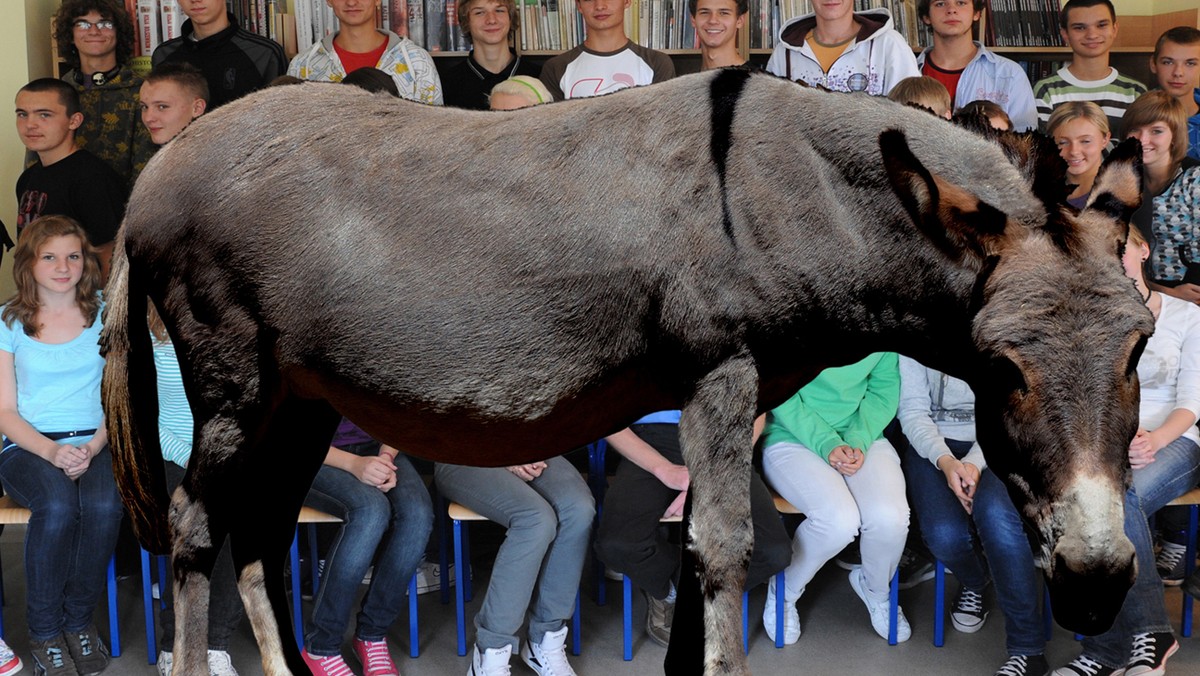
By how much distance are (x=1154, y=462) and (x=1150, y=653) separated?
0.53 m

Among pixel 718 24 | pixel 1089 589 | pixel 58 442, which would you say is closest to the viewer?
pixel 1089 589

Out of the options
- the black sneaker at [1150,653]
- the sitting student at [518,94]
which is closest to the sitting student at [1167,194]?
the black sneaker at [1150,653]

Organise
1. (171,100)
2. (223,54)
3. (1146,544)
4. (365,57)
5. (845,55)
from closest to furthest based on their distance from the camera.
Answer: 1. (1146,544)
2. (171,100)
3. (845,55)
4. (365,57)
5. (223,54)

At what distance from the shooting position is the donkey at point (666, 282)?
120cm

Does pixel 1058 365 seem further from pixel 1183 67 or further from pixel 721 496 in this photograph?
pixel 1183 67

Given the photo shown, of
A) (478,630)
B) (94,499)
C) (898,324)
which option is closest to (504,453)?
(898,324)

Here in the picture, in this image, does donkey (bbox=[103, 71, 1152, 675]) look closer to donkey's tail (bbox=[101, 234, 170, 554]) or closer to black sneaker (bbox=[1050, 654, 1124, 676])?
donkey's tail (bbox=[101, 234, 170, 554])

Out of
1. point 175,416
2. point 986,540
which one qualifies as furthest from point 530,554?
point 986,540

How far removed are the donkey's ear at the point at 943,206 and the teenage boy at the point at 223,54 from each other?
3.44 m

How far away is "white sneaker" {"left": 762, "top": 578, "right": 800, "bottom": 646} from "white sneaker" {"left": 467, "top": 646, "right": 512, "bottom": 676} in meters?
0.80

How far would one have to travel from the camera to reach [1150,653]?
300 centimetres

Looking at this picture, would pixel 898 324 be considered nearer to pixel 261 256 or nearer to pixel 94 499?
pixel 261 256

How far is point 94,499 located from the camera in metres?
3.14

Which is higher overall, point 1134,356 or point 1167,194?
point 1134,356
